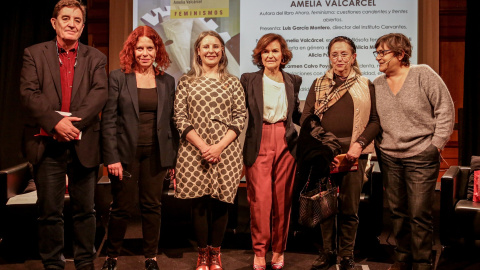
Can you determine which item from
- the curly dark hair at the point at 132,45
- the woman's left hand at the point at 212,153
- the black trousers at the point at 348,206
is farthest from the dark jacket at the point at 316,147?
the curly dark hair at the point at 132,45

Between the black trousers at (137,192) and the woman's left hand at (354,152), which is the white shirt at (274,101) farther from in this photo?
the black trousers at (137,192)

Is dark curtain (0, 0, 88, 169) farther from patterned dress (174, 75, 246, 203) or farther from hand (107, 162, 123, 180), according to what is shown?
patterned dress (174, 75, 246, 203)

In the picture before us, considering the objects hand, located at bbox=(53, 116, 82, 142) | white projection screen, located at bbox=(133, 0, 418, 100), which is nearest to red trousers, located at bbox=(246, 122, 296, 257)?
hand, located at bbox=(53, 116, 82, 142)

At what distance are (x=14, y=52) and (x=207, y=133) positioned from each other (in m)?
2.79

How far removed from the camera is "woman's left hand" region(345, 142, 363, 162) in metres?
2.69

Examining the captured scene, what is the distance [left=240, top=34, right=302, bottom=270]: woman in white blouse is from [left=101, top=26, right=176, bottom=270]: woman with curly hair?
51 cm

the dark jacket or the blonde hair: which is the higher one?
the blonde hair

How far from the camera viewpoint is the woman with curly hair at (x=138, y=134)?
8.72 feet

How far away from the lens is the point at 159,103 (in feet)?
8.90

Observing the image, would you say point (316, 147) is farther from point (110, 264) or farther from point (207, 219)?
point (110, 264)

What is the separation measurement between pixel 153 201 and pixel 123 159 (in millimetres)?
323

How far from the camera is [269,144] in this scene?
2834 mm

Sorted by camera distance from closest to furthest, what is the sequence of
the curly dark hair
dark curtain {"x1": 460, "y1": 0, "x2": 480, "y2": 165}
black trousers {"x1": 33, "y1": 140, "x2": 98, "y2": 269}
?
black trousers {"x1": 33, "y1": 140, "x2": 98, "y2": 269} → the curly dark hair → dark curtain {"x1": 460, "y1": 0, "x2": 480, "y2": 165}

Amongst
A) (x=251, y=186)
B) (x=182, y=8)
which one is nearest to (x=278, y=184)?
(x=251, y=186)
